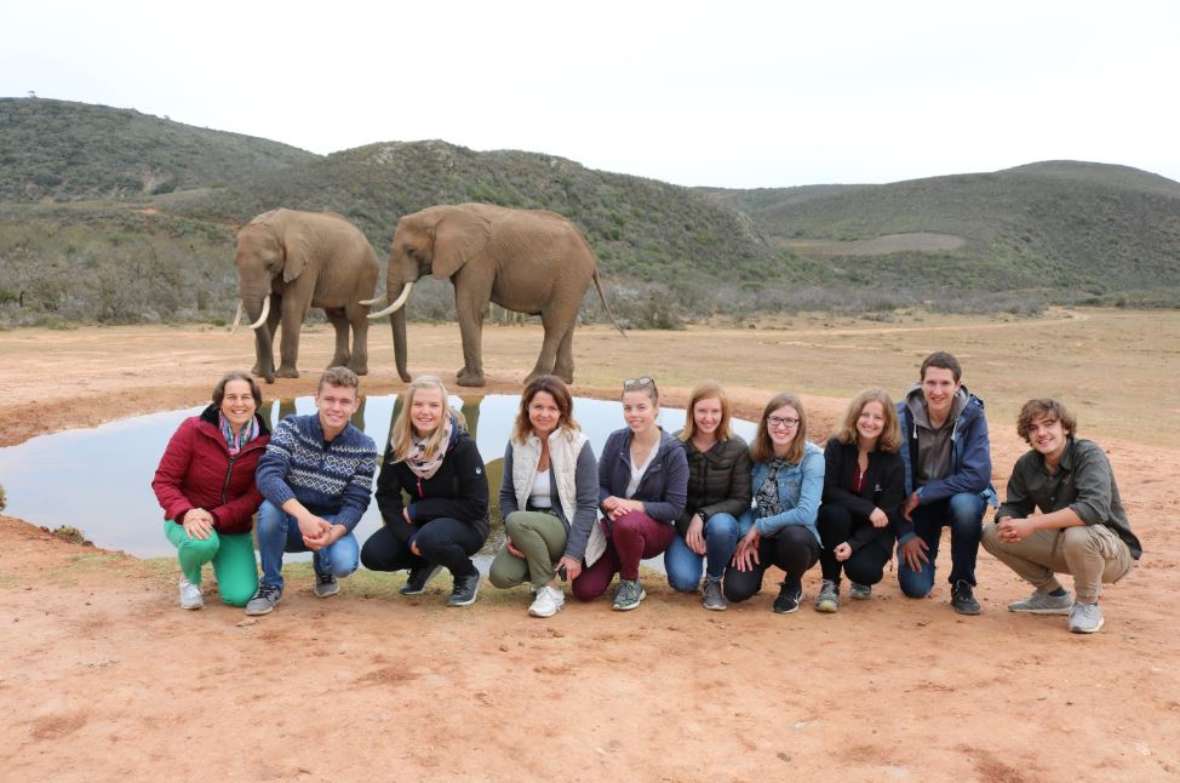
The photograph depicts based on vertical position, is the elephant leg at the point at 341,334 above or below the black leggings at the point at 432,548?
above

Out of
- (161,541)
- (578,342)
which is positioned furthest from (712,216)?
(161,541)

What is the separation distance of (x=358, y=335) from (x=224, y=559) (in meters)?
9.29

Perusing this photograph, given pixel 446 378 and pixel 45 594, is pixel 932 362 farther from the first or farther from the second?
pixel 446 378

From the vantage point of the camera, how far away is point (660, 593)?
5395mm

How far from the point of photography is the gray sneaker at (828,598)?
5.04 meters

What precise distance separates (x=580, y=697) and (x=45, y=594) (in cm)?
285

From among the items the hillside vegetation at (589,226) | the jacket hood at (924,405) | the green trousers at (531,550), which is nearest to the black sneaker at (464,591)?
the green trousers at (531,550)

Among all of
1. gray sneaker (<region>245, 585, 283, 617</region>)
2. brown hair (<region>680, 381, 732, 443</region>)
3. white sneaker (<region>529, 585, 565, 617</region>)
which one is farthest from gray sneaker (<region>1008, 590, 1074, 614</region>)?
gray sneaker (<region>245, 585, 283, 617</region>)

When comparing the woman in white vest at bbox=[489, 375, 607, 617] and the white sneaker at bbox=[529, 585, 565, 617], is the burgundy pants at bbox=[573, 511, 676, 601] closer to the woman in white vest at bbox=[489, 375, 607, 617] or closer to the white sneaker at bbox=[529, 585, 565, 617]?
the woman in white vest at bbox=[489, 375, 607, 617]

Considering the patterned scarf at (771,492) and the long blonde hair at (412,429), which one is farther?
the patterned scarf at (771,492)

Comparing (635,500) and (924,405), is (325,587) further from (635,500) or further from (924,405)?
(924,405)

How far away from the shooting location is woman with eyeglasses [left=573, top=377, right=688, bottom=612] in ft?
16.4

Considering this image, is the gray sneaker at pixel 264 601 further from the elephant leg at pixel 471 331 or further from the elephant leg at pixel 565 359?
the elephant leg at pixel 565 359

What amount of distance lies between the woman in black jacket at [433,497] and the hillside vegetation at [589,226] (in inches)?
707
